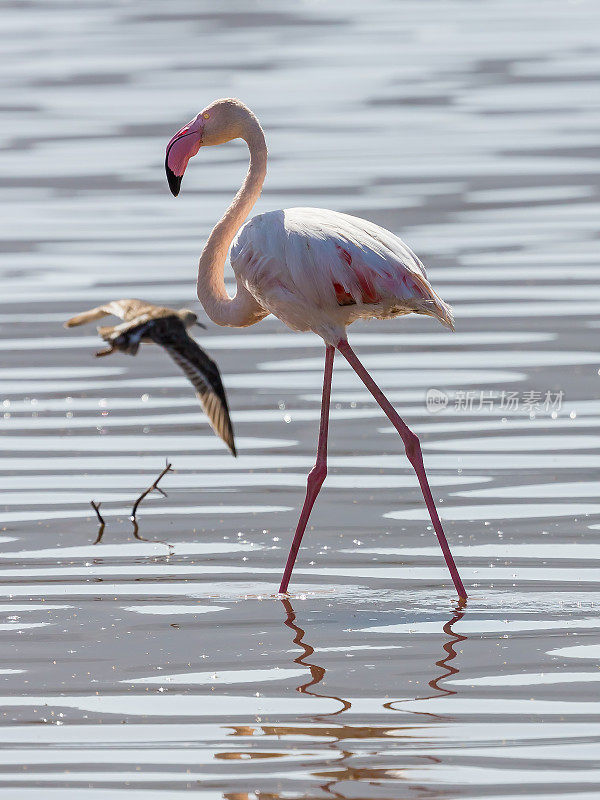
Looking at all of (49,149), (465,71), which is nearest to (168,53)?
(465,71)

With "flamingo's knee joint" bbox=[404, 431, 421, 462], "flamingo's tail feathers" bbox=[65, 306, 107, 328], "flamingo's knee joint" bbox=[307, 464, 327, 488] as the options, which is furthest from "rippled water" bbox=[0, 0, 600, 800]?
"flamingo's tail feathers" bbox=[65, 306, 107, 328]

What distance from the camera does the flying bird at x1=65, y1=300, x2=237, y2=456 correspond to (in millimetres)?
7160

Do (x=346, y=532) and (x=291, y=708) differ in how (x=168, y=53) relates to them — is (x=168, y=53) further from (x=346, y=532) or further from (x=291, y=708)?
(x=291, y=708)

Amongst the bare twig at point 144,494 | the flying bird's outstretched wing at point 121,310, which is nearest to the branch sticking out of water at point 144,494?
the bare twig at point 144,494

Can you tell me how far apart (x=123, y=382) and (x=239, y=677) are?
Answer: 4829 millimetres

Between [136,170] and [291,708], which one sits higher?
[136,170]

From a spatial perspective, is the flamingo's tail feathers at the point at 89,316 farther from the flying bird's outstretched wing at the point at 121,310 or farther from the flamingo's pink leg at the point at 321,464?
Result: the flamingo's pink leg at the point at 321,464

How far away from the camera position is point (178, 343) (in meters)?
7.28

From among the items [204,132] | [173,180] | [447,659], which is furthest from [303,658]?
[204,132]

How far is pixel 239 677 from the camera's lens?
6477 millimetres

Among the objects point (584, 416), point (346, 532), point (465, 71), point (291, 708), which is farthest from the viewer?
point (465, 71)

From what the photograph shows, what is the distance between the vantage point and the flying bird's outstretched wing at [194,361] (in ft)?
23.8

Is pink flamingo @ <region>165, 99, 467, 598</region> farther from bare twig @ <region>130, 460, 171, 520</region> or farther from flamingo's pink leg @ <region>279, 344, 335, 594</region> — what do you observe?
bare twig @ <region>130, 460, 171, 520</region>

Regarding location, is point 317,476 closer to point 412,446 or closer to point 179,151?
point 412,446
